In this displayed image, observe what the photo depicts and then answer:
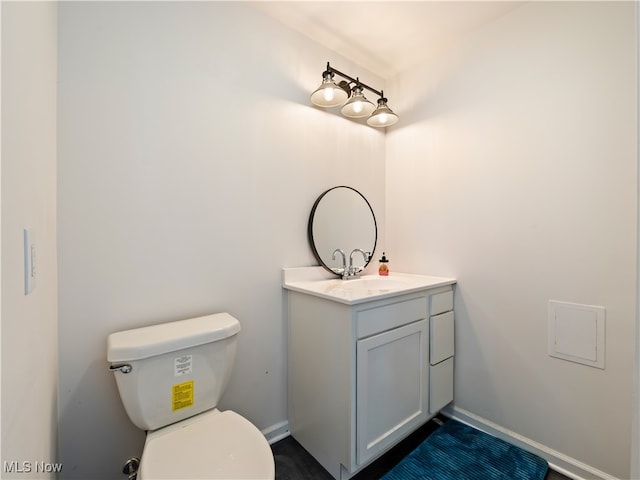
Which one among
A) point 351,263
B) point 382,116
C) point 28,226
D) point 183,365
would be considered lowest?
point 183,365

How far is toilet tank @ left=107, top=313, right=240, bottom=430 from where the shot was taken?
1.02m

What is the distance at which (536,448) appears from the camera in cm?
151

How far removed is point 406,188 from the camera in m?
2.14

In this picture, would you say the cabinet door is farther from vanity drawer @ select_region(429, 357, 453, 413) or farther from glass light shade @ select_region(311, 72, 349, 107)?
glass light shade @ select_region(311, 72, 349, 107)

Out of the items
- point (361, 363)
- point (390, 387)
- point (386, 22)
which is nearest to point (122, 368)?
point (361, 363)

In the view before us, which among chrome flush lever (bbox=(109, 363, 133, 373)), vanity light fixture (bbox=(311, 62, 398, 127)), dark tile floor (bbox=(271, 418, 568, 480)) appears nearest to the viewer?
chrome flush lever (bbox=(109, 363, 133, 373))

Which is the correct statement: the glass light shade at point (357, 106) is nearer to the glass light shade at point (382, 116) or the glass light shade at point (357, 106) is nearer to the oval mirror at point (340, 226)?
the glass light shade at point (382, 116)

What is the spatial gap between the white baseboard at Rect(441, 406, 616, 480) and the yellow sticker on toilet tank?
161cm

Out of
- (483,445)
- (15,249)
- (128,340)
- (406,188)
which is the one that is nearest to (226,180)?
(128,340)

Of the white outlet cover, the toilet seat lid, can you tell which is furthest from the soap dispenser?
the toilet seat lid

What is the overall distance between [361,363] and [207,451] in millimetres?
671

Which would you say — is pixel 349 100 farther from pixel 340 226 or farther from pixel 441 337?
pixel 441 337

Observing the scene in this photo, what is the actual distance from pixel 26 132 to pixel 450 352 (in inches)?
82.9

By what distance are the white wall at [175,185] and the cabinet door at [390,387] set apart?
558mm
